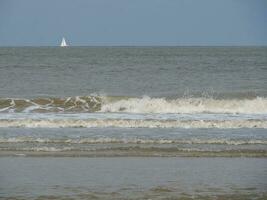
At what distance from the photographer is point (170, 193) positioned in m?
9.67

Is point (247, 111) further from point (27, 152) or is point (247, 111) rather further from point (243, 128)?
point (27, 152)

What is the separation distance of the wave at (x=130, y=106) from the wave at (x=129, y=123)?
5.01 metres

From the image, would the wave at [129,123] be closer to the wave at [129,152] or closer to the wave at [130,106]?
the wave at [129,152]

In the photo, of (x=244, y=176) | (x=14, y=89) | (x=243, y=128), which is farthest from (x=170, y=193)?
(x=14, y=89)

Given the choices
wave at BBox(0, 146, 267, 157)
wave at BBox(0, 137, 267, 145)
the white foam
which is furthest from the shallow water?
the white foam

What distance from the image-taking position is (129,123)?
19250mm

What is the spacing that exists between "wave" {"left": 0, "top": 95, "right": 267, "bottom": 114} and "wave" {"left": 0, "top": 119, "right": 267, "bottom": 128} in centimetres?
501

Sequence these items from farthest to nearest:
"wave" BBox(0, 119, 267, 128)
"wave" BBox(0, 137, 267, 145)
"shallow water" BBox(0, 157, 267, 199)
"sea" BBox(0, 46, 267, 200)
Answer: "wave" BBox(0, 119, 267, 128), "wave" BBox(0, 137, 267, 145), "sea" BBox(0, 46, 267, 200), "shallow water" BBox(0, 157, 267, 199)

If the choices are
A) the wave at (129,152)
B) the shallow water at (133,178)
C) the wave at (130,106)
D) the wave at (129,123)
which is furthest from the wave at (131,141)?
the wave at (130,106)

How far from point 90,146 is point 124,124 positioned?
14.9ft

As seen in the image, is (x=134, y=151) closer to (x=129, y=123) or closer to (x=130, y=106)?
(x=129, y=123)

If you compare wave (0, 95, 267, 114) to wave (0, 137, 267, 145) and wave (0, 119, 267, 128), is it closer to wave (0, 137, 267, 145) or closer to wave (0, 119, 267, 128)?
wave (0, 119, 267, 128)

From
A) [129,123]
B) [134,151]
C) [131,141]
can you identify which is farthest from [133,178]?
[129,123]

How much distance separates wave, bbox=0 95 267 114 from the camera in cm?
2514
